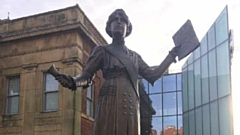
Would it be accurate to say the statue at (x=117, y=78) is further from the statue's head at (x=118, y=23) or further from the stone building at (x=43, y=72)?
the stone building at (x=43, y=72)

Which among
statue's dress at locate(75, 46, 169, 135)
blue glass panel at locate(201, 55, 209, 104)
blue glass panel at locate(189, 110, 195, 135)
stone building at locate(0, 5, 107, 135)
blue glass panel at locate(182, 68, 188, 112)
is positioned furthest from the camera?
blue glass panel at locate(182, 68, 188, 112)

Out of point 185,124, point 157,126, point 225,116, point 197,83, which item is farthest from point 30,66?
point 157,126

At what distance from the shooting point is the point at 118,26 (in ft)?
17.3

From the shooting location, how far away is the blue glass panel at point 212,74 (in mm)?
30133

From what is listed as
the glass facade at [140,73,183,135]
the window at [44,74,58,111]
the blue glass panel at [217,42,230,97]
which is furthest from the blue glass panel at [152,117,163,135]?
the window at [44,74,58,111]

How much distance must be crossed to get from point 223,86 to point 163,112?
9995 mm

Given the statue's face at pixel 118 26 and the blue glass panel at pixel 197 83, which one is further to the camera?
the blue glass panel at pixel 197 83

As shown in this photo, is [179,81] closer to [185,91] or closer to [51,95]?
[185,91]

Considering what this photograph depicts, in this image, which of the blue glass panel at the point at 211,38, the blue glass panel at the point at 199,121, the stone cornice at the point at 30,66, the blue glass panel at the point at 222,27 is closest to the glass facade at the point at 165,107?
the blue glass panel at the point at 199,121

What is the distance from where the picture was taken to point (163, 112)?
126 feet

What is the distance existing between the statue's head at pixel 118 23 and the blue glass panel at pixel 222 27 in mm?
25048

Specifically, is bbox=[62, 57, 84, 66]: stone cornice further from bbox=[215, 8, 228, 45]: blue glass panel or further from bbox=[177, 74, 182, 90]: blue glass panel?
bbox=[177, 74, 182, 90]: blue glass panel

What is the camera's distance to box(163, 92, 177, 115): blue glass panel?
124ft

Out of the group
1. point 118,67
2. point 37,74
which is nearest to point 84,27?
point 37,74
